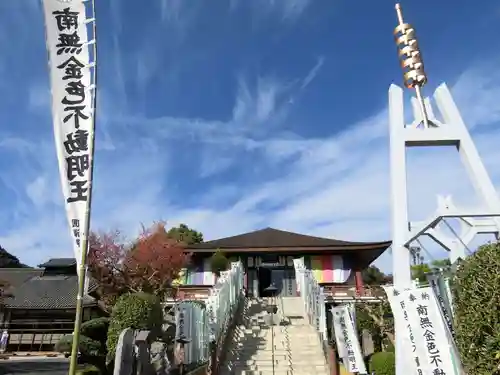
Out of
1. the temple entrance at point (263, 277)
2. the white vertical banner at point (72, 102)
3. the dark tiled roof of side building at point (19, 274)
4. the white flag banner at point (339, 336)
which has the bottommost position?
the white flag banner at point (339, 336)

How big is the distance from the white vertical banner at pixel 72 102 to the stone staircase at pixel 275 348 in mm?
7608

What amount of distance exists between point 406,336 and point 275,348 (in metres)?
6.83

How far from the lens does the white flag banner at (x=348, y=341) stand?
1110cm

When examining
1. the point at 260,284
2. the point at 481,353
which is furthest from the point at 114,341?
the point at 260,284

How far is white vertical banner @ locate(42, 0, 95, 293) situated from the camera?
552 centimetres

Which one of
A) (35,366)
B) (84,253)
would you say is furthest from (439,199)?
(35,366)

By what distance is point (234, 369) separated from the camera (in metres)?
11.5

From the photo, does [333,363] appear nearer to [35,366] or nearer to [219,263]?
[219,263]

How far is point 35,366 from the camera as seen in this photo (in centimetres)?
1909

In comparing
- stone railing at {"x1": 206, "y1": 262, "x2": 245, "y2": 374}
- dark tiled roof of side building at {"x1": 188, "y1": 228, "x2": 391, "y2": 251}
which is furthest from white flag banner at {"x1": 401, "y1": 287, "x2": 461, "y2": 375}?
dark tiled roof of side building at {"x1": 188, "y1": 228, "x2": 391, "y2": 251}

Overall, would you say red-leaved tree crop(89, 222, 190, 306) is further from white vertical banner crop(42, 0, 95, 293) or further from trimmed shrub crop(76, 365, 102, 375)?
white vertical banner crop(42, 0, 95, 293)

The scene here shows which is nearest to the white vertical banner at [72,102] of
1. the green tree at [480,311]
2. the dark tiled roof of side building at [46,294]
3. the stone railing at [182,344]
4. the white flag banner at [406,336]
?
the stone railing at [182,344]

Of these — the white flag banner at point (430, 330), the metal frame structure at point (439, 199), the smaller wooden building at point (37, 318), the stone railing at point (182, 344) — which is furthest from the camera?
the smaller wooden building at point (37, 318)

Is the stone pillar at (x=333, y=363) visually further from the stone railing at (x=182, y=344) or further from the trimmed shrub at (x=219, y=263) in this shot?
the trimmed shrub at (x=219, y=263)
